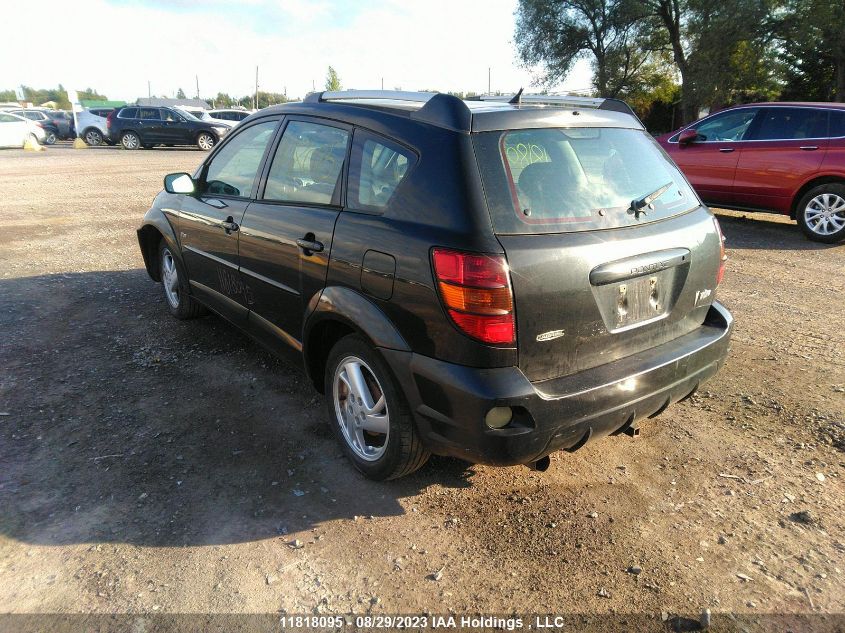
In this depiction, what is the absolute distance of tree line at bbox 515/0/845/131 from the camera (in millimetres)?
22844

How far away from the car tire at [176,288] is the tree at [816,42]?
23991 millimetres

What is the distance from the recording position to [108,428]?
3.55 metres

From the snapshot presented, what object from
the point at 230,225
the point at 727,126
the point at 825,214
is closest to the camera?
the point at 230,225

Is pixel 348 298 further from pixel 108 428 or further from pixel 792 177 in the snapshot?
pixel 792 177

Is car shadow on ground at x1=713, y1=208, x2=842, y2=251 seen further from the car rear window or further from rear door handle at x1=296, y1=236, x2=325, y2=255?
rear door handle at x1=296, y1=236, x2=325, y2=255

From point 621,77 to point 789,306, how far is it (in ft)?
99.6

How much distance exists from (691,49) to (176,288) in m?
27.9

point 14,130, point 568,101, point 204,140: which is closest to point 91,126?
point 14,130

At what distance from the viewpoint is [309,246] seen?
3082mm

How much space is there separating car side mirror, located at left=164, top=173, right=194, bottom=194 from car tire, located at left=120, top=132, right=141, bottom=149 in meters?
24.4

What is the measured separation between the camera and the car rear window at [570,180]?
2496 millimetres

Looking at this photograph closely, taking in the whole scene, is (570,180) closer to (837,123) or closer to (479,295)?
(479,295)

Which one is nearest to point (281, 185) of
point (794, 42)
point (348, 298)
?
point (348, 298)

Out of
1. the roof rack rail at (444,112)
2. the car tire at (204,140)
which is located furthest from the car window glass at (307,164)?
the car tire at (204,140)
